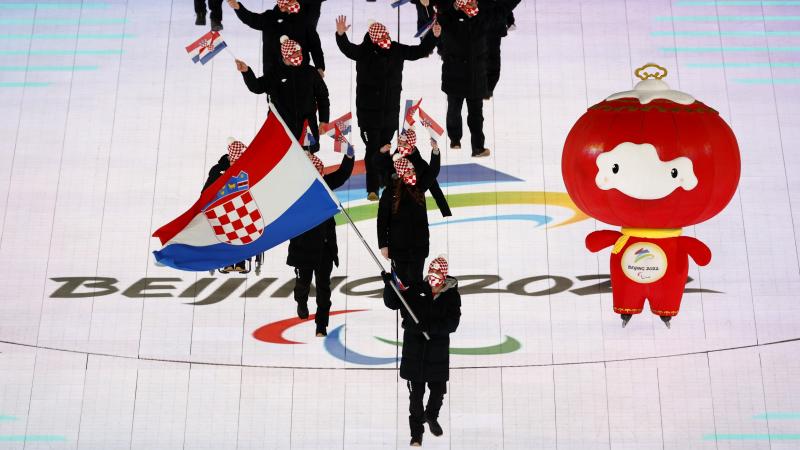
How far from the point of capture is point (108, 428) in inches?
381

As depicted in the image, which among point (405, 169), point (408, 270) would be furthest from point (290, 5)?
point (408, 270)

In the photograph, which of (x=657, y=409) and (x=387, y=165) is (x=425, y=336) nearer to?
(x=387, y=165)

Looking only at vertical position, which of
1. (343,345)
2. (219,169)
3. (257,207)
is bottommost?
(343,345)

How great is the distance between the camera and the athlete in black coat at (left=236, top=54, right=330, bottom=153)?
365 inches

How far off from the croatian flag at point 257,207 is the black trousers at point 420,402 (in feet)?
4.77

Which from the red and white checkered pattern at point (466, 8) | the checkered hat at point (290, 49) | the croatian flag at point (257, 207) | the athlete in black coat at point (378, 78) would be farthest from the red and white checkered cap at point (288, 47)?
the red and white checkered pattern at point (466, 8)

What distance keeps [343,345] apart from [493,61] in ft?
9.80

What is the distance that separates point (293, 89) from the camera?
928 centimetres

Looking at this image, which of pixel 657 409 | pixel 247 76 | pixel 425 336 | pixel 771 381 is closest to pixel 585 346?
→ pixel 657 409

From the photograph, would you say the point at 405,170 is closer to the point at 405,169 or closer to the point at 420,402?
the point at 405,169

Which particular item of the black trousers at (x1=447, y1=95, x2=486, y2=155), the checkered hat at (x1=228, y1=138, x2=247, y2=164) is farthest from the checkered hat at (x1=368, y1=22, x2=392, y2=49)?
the checkered hat at (x1=228, y1=138, x2=247, y2=164)

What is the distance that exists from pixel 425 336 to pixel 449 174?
9.06ft

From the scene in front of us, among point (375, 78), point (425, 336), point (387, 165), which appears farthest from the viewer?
point (375, 78)

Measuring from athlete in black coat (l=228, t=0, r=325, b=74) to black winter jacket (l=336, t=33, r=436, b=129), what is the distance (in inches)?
16.2
